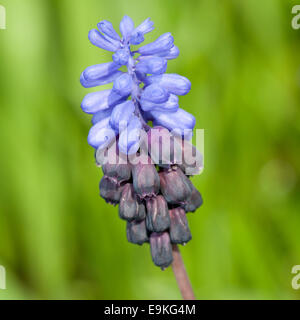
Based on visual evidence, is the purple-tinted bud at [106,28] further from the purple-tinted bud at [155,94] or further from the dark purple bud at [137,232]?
the dark purple bud at [137,232]

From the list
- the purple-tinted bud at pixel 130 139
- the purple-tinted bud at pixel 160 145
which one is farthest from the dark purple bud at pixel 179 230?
the purple-tinted bud at pixel 130 139

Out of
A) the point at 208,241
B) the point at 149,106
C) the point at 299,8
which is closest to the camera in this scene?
the point at 149,106

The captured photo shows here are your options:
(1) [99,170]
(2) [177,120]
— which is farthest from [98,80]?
(1) [99,170]

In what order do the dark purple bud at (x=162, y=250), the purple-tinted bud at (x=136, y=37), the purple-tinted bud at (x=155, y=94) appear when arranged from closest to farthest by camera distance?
the purple-tinted bud at (x=155, y=94) < the purple-tinted bud at (x=136, y=37) < the dark purple bud at (x=162, y=250)

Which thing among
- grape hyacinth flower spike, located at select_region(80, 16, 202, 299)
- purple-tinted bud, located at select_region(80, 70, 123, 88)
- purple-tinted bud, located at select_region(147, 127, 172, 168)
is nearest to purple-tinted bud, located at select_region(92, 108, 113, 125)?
grape hyacinth flower spike, located at select_region(80, 16, 202, 299)

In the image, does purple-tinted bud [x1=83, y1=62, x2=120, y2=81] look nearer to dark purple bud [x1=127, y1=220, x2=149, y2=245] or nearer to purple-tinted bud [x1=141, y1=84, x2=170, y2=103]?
purple-tinted bud [x1=141, y1=84, x2=170, y2=103]

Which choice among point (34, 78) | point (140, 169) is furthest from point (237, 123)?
point (140, 169)

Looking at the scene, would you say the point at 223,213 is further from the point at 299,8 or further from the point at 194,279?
the point at 299,8
